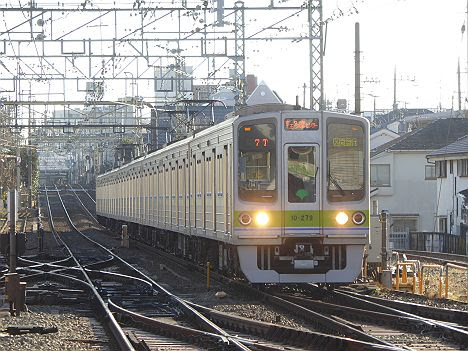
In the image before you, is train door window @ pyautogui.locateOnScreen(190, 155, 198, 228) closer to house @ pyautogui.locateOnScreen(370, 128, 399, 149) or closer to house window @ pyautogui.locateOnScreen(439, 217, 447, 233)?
house window @ pyautogui.locateOnScreen(439, 217, 447, 233)

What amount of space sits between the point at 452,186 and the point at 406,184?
279 inches

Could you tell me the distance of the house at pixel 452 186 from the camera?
41.1 meters

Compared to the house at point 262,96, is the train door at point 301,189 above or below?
below

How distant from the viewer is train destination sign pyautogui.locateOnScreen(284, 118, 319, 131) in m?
14.6

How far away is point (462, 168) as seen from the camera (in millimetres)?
41562

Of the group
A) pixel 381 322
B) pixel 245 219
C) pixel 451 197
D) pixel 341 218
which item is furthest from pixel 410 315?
pixel 451 197

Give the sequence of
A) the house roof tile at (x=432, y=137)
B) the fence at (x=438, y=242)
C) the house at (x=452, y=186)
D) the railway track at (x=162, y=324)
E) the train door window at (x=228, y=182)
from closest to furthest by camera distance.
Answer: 1. the railway track at (x=162, y=324)
2. the train door window at (x=228, y=182)
3. the fence at (x=438, y=242)
4. the house at (x=452, y=186)
5. the house roof tile at (x=432, y=137)

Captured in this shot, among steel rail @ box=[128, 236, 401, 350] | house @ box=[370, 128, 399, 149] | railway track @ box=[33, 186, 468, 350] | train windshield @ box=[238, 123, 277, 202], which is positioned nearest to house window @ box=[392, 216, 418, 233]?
house @ box=[370, 128, 399, 149]

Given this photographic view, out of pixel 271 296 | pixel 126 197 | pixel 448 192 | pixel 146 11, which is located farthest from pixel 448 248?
pixel 271 296

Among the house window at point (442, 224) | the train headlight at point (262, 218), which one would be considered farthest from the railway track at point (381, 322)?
the house window at point (442, 224)

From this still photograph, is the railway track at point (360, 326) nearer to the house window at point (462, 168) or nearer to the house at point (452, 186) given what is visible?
the house at point (452, 186)

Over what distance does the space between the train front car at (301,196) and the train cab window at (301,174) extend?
0.04ft

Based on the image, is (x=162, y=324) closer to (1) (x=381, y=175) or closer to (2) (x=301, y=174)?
(2) (x=301, y=174)

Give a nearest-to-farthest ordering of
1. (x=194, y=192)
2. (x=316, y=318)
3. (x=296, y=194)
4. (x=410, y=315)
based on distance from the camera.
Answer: (x=316, y=318)
(x=410, y=315)
(x=296, y=194)
(x=194, y=192)
